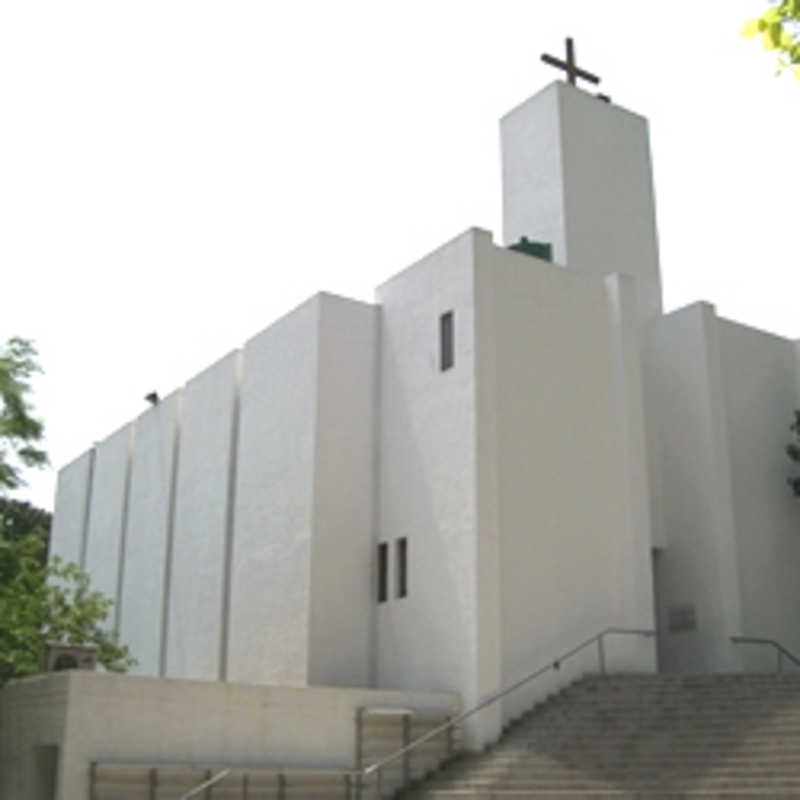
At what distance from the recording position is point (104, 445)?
32.7 meters

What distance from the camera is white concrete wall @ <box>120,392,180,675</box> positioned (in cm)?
2667

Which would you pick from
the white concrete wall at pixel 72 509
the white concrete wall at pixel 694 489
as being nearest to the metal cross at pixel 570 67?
the white concrete wall at pixel 694 489

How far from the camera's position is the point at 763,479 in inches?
893

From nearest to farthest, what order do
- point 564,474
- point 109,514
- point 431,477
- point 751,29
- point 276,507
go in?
1. point 751,29
2. point 431,477
3. point 564,474
4. point 276,507
5. point 109,514

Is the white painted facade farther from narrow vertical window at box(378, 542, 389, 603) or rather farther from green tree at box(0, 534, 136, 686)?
green tree at box(0, 534, 136, 686)

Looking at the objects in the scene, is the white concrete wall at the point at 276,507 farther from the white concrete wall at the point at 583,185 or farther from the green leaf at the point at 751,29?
the green leaf at the point at 751,29

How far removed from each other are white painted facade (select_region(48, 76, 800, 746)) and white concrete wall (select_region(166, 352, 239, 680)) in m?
0.08

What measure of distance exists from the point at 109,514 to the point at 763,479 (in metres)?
17.0

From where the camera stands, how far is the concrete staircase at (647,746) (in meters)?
14.2

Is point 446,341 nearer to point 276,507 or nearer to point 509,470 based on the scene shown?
point 509,470

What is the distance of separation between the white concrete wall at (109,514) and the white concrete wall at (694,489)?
14.1 m

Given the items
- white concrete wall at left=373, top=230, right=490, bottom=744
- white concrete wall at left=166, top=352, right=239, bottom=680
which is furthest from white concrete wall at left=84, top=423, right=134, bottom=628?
white concrete wall at left=373, top=230, right=490, bottom=744

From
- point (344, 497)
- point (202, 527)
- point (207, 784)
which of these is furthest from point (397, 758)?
point (202, 527)

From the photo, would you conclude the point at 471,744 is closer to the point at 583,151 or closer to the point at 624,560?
the point at 624,560
